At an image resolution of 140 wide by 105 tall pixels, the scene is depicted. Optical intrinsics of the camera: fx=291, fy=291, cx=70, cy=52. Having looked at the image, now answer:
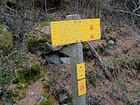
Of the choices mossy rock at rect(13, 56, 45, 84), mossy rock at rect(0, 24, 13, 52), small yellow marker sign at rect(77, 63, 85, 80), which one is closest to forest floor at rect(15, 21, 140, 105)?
mossy rock at rect(13, 56, 45, 84)

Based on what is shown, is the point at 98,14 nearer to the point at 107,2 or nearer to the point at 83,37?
the point at 107,2

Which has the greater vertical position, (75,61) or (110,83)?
(75,61)

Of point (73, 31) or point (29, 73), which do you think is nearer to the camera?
point (73, 31)

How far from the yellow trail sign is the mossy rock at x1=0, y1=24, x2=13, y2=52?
7.27ft

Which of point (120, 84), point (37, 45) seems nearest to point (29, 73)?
point (37, 45)

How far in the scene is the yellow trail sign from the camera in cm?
330

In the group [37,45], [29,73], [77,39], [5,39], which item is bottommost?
[29,73]

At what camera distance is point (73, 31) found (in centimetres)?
347

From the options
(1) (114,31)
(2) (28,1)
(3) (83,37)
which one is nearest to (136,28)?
(1) (114,31)

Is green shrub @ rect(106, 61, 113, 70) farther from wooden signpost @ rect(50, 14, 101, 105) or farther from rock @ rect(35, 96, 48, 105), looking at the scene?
wooden signpost @ rect(50, 14, 101, 105)

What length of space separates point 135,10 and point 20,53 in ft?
13.7

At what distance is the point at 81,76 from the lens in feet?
11.9

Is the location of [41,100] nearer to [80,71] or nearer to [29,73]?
[29,73]

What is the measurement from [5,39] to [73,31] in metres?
2.34
